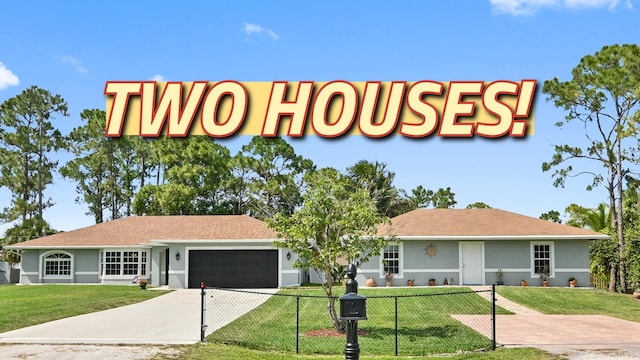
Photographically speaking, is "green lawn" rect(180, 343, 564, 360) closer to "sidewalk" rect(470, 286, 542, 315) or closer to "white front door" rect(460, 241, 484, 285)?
"sidewalk" rect(470, 286, 542, 315)

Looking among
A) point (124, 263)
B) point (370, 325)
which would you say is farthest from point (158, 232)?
point (370, 325)

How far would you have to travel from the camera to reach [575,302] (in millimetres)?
23938

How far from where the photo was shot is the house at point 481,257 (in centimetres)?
3086

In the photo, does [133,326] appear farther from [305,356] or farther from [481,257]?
[481,257]

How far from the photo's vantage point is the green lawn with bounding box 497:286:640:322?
2136cm

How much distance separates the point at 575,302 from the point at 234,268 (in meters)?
16.1

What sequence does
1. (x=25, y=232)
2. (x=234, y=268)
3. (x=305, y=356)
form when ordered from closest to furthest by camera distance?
(x=305, y=356), (x=234, y=268), (x=25, y=232)

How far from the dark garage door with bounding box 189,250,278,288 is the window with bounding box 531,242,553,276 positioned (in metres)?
12.3

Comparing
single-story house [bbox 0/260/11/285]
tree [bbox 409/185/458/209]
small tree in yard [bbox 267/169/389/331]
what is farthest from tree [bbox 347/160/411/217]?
small tree in yard [bbox 267/169/389/331]

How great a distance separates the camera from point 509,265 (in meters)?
31.2

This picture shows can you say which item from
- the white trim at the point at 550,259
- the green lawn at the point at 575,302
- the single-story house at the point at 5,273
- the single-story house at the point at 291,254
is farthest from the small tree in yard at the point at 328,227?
the single-story house at the point at 5,273

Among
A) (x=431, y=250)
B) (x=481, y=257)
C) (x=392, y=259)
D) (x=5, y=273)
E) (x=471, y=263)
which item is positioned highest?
(x=431, y=250)

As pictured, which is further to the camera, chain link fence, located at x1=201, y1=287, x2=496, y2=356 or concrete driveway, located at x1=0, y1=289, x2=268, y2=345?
concrete driveway, located at x1=0, y1=289, x2=268, y2=345

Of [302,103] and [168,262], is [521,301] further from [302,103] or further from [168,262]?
[168,262]
